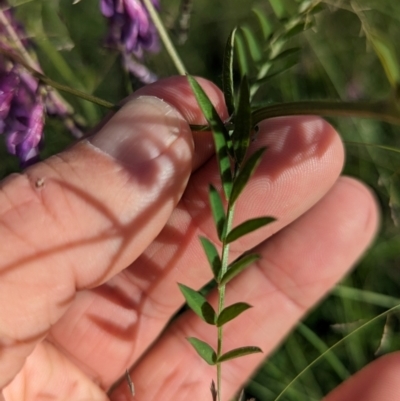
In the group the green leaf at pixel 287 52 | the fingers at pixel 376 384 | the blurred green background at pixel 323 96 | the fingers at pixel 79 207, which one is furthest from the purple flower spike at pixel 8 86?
the fingers at pixel 376 384

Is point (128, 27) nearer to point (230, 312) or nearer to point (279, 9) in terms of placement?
point (279, 9)

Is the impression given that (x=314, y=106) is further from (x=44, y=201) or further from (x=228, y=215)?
(x=44, y=201)

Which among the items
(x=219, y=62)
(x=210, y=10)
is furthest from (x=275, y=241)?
(x=210, y=10)

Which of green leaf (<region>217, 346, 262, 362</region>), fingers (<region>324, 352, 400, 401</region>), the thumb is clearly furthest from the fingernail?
fingers (<region>324, 352, 400, 401</region>)

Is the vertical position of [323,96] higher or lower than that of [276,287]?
higher

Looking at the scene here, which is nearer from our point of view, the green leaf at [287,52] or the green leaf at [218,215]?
the green leaf at [218,215]

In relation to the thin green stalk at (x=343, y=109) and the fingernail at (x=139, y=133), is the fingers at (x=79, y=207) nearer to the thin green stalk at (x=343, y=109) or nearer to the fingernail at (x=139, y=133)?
the fingernail at (x=139, y=133)

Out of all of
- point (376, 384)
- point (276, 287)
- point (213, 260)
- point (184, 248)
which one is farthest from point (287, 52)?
point (376, 384)
